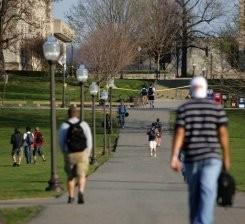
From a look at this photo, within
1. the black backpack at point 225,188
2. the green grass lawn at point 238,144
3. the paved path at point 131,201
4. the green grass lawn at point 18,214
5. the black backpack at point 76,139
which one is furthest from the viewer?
the green grass lawn at point 238,144

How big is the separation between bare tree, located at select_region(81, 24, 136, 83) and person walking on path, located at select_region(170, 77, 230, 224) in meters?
73.1

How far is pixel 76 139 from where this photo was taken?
12.5 metres

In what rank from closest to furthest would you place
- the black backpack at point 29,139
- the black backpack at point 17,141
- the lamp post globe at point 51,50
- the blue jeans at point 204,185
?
the blue jeans at point 204,185 → the lamp post globe at point 51,50 → the black backpack at point 17,141 → the black backpack at point 29,139

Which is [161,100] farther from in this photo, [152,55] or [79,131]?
[79,131]

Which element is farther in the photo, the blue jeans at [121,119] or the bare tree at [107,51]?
the bare tree at [107,51]

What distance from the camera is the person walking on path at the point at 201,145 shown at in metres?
8.48

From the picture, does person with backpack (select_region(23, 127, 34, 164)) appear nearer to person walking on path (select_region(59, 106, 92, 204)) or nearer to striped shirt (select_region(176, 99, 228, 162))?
person walking on path (select_region(59, 106, 92, 204))

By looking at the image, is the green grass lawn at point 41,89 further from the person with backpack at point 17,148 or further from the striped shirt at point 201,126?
the striped shirt at point 201,126

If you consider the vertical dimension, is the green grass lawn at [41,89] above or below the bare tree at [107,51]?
below

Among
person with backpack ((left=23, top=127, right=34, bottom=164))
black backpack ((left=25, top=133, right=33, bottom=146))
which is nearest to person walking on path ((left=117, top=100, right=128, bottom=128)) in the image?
black backpack ((left=25, top=133, right=33, bottom=146))

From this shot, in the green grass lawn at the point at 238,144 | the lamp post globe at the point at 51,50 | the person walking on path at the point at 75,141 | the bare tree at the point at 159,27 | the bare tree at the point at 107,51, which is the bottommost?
the green grass lawn at the point at 238,144

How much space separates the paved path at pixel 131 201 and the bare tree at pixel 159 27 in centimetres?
6777

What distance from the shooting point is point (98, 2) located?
9681cm

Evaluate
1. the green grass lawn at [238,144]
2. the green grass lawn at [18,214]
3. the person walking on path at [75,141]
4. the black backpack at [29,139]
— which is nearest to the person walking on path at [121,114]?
the green grass lawn at [238,144]
